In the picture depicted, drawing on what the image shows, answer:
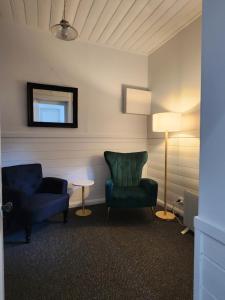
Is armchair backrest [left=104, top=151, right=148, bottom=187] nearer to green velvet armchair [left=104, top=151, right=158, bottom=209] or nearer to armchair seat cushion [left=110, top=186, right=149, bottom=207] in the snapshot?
green velvet armchair [left=104, top=151, right=158, bottom=209]

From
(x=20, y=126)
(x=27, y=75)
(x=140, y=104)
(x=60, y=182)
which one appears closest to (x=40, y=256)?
(x=60, y=182)

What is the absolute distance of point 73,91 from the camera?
10.1 feet

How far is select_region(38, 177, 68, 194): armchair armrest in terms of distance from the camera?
8.66 feet

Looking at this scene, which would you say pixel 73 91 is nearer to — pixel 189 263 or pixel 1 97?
pixel 1 97

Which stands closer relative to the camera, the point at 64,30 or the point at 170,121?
the point at 64,30

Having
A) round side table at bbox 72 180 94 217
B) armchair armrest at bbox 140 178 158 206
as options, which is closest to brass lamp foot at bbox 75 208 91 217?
round side table at bbox 72 180 94 217

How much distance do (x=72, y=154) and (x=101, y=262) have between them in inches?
68.5

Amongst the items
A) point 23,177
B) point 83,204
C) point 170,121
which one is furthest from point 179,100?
point 23,177

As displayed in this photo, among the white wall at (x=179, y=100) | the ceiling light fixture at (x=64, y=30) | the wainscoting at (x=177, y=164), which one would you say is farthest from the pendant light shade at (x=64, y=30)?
the wainscoting at (x=177, y=164)

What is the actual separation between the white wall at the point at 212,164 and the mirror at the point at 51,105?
2.49m

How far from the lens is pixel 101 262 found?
180cm

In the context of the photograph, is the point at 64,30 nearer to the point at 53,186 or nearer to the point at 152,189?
the point at 53,186

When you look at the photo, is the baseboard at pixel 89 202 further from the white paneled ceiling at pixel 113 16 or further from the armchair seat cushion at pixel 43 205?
the white paneled ceiling at pixel 113 16

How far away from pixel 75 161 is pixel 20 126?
3.17 feet
